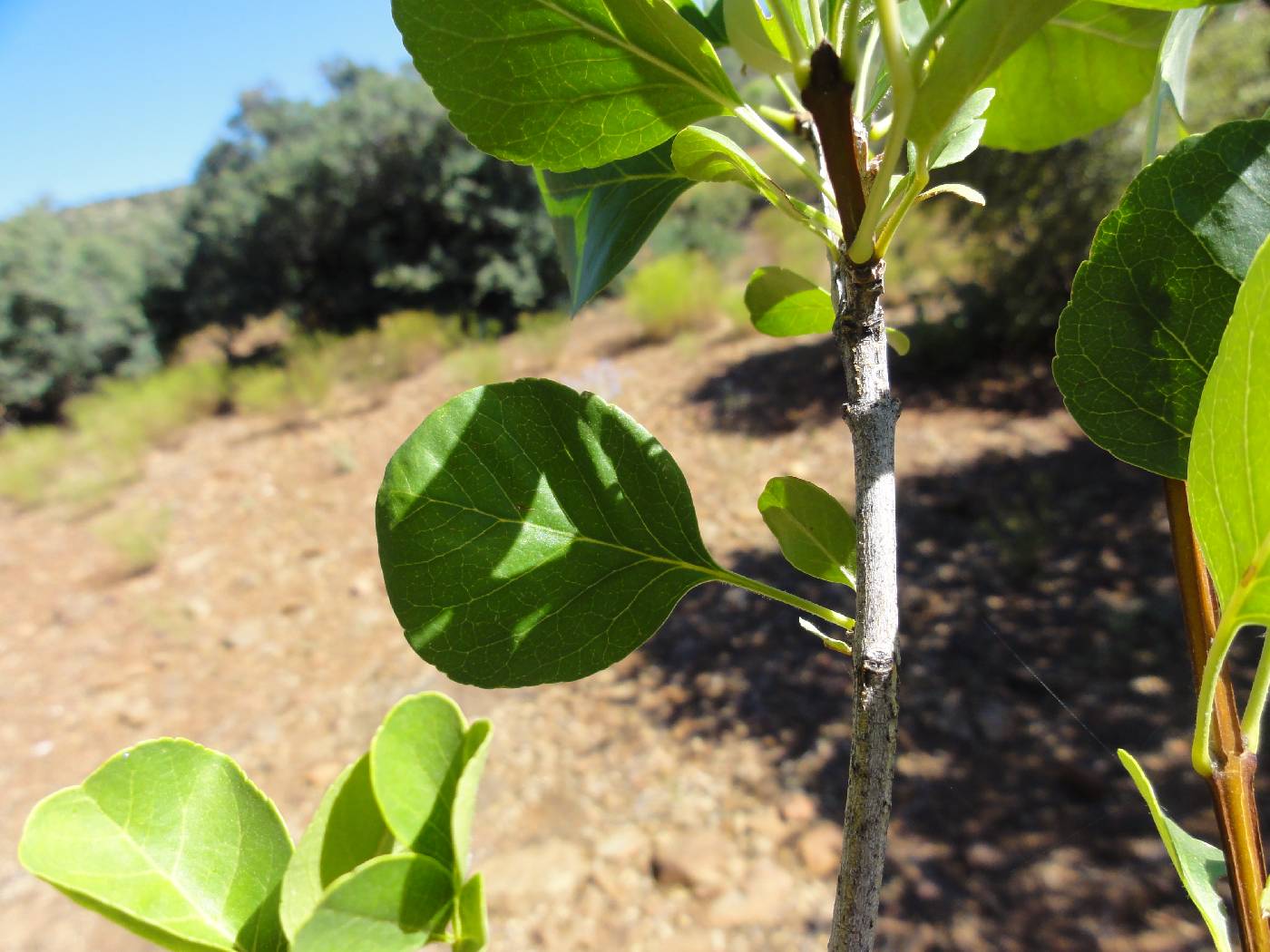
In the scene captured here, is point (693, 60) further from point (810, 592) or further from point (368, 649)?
point (368, 649)

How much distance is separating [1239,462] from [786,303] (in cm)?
27

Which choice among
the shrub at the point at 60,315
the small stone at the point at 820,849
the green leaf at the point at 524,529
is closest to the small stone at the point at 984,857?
the small stone at the point at 820,849

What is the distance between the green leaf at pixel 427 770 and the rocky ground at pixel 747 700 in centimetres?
193

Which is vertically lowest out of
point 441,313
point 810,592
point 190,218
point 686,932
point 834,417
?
point 686,932

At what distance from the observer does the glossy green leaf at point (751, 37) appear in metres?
0.31

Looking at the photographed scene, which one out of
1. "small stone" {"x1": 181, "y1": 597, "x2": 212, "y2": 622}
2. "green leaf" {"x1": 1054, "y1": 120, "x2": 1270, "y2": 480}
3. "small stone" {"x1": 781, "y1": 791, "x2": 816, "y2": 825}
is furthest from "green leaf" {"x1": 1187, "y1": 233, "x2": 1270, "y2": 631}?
"small stone" {"x1": 181, "y1": 597, "x2": 212, "y2": 622}

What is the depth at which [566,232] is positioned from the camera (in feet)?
1.85

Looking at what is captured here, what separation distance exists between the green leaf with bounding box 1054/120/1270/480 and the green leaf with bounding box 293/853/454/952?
33 centimetres

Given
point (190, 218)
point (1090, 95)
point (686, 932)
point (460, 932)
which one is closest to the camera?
point (460, 932)

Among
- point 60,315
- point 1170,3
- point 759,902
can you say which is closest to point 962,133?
point 1170,3

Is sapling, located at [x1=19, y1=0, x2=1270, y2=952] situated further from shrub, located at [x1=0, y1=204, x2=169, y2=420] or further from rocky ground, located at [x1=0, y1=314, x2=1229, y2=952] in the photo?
shrub, located at [x1=0, y1=204, x2=169, y2=420]

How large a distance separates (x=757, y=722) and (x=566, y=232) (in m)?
2.58

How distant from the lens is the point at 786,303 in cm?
49

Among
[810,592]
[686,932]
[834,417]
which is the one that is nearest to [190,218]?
[834,417]
